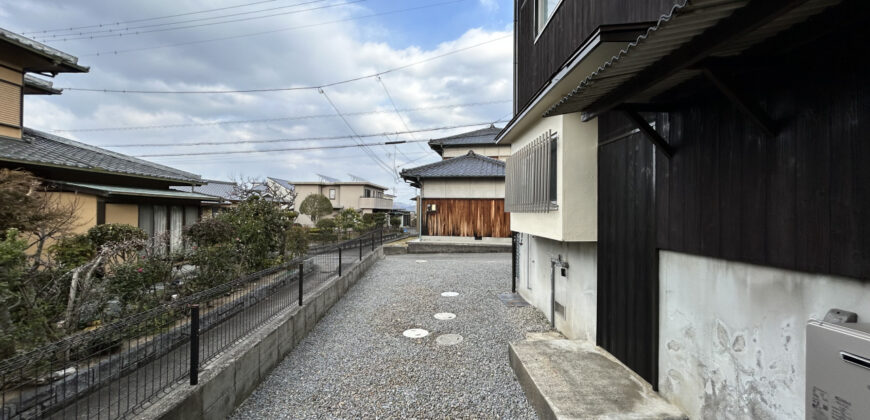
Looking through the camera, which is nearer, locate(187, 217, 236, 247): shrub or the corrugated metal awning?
the corrugated metal awning

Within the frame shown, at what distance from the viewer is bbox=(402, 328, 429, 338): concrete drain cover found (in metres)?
5.72

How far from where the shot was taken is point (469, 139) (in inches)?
1085

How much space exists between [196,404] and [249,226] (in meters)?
6.23

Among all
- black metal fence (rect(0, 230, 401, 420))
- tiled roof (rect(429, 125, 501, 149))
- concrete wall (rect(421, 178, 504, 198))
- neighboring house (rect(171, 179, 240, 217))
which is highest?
tiled roof (rect(429, 125, 501, 149))

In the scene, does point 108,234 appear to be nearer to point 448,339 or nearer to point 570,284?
point 448,339

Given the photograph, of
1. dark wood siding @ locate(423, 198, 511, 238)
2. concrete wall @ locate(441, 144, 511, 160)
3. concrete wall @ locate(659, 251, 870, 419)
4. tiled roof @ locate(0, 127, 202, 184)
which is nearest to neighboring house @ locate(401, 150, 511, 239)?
dark wood siding @ locate(423, 198, 511, 238)

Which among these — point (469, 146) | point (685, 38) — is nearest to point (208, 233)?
point (685, 38)

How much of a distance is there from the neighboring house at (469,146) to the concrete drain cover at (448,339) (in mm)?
21335

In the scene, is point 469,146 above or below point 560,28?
above

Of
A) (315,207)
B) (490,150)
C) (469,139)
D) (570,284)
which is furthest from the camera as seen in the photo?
(315,207)

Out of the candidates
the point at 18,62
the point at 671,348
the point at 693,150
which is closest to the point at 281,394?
the point at 671,348

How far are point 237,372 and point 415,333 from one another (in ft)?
8.98

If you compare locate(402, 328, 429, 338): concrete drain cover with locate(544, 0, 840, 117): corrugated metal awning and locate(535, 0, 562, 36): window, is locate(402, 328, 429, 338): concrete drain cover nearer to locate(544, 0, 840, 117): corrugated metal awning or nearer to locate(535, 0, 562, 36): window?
locate(544, 0, 840, 117): corrugated metal awning

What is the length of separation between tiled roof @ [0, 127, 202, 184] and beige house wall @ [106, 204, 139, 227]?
3.02ft
